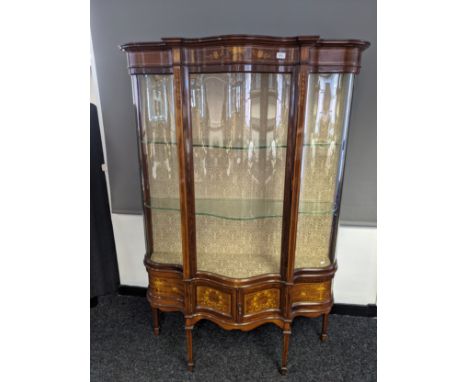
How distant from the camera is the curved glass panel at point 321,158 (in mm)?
1575

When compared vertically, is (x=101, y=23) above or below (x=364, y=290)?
above

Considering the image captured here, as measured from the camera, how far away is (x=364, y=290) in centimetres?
219

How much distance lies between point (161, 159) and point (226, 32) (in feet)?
2.60

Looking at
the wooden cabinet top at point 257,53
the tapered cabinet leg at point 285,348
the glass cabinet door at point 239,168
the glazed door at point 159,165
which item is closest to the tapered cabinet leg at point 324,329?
the tapered cabinet leg at point 285,348

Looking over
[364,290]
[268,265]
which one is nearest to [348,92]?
[268,265]

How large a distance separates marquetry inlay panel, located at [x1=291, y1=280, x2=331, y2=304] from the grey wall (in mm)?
499

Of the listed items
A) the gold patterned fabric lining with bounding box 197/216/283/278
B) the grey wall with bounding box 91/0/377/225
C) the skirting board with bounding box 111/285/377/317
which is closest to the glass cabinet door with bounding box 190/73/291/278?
the gold patterned fabric lining with bounding box 197/216/283/278

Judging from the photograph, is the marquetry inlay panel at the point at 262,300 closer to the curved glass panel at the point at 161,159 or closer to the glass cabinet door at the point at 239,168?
the glass cabinet door at the point at 239,168

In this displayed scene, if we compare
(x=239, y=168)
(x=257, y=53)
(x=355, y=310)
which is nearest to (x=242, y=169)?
(x=239, y=168)

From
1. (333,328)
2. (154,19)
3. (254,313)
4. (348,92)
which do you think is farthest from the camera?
(333,328)

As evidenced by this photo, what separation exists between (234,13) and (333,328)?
6.61 feet

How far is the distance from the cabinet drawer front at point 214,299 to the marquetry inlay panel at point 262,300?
9 cm

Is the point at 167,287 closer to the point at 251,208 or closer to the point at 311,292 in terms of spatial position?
the point at 251,208

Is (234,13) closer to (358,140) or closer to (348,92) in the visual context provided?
(348,92)
